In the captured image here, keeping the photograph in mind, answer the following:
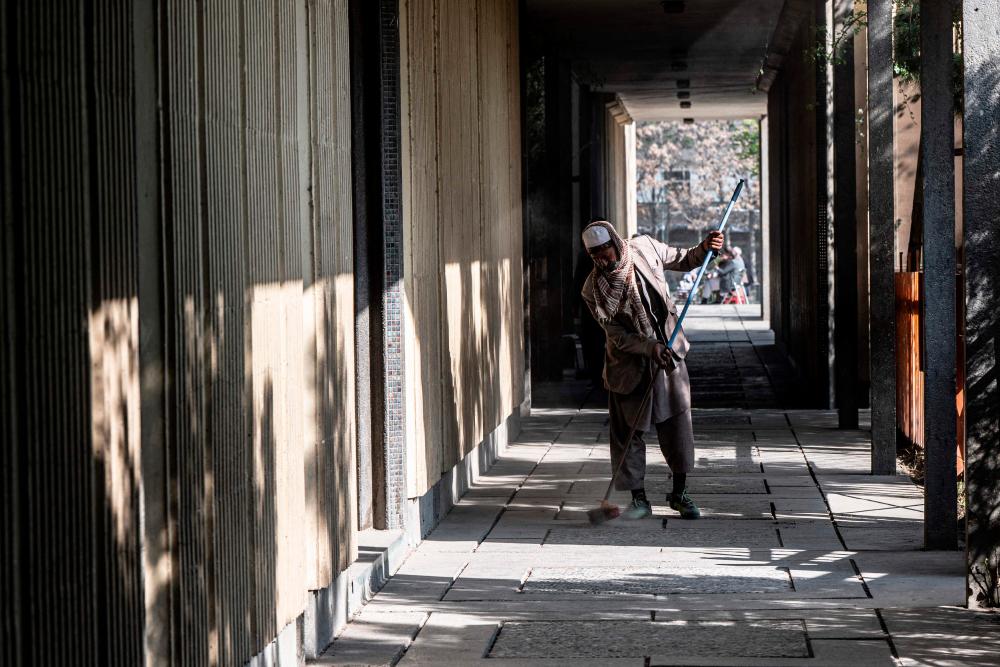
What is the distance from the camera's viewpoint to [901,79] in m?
12.4

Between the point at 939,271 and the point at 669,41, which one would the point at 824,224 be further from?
the point at 939,271

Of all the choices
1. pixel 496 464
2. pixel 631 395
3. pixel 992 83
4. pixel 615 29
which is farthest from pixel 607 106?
pixel 992 83

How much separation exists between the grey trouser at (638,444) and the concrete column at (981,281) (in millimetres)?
2528

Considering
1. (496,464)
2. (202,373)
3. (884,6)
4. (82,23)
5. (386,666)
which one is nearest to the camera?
(82,23)

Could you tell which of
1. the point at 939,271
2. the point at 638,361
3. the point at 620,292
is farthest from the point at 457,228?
the point at 939,271

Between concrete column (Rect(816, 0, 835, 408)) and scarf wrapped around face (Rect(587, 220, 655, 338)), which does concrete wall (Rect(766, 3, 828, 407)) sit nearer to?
concrete column (Rect(816, 0, 835, 408))

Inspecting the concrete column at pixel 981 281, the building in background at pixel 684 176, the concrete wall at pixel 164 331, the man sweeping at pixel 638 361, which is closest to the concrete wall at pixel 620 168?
the man sweeping at pixel 638 361

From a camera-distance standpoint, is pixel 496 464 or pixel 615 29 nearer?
pixel 496 464

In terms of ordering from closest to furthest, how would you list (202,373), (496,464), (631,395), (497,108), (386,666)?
(202,373)
(386,666)
(631,395)
(496,464)
(497,108)

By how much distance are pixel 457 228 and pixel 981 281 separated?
3916 millimetres

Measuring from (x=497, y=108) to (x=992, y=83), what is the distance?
19.8ft

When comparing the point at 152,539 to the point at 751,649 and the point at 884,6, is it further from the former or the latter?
the point at 884,6

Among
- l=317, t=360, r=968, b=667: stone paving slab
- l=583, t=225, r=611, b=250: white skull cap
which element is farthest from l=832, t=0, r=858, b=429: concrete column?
l=583, t=225, r=611, b=250: white skull cap

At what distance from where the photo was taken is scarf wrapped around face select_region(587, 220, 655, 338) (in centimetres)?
822
